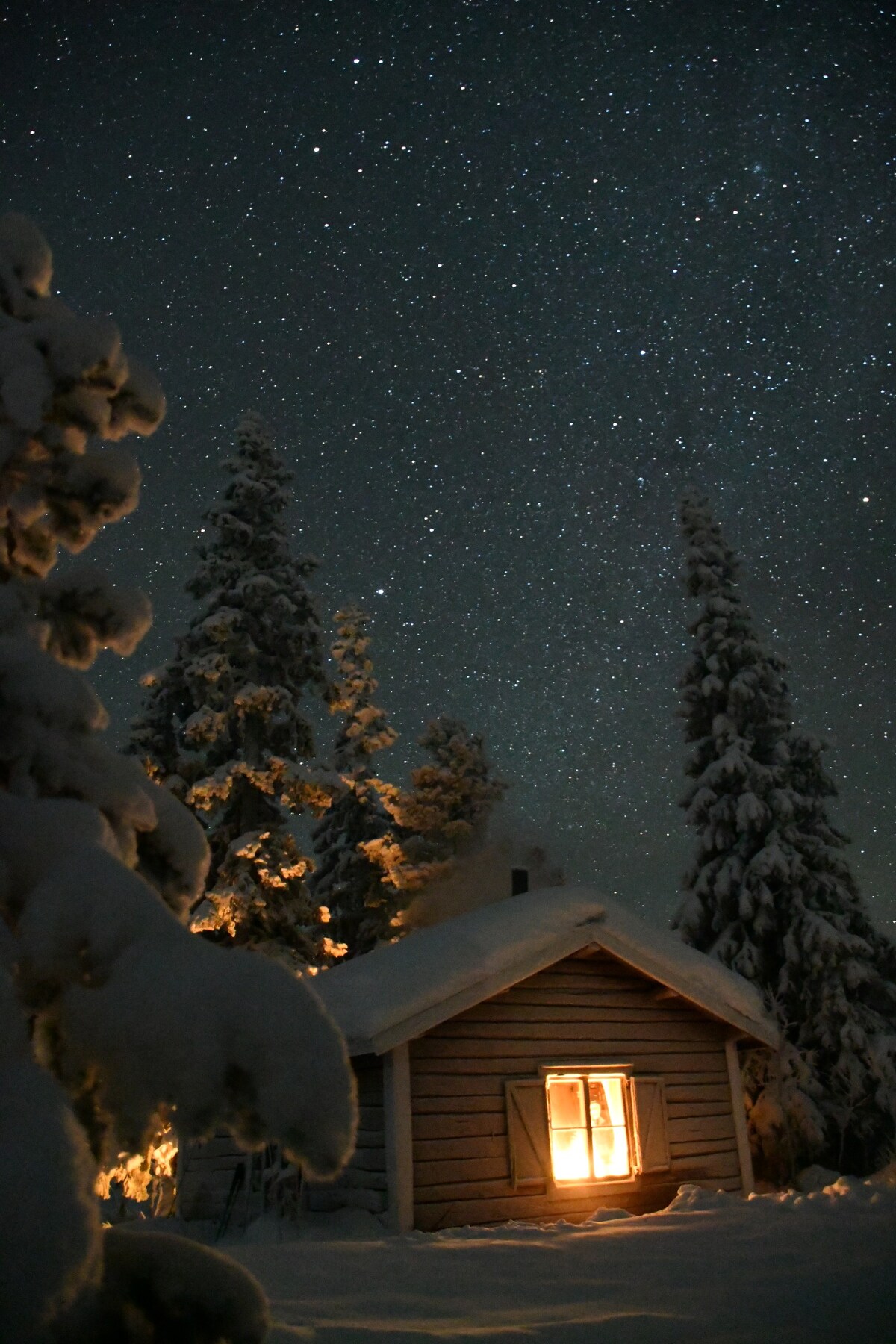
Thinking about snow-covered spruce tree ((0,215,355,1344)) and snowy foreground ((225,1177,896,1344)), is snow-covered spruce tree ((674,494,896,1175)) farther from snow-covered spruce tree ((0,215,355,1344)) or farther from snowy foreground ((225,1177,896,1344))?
snow-covered spruce tree ((0,215,355,1344))

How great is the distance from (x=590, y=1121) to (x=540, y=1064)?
1.31 meters

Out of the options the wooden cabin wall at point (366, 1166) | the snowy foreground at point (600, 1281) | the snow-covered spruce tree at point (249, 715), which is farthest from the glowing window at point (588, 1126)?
the snow-covered spruce tree at point (249, 715)

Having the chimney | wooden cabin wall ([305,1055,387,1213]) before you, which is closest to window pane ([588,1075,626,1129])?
the chimney

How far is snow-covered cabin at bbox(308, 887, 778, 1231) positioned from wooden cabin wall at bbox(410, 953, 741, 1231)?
0.07 ft

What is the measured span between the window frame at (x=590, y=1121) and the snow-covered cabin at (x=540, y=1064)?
0.08ft

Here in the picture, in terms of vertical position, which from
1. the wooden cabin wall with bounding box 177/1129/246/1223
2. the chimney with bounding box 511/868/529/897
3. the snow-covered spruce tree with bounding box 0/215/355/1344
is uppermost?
the chimney with bounding box 511/868/529/897

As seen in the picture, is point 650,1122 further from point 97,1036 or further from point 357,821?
point 357,821

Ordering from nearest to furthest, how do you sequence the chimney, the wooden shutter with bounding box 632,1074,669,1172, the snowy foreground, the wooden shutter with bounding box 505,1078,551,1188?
the snowy foreground → the wooden shutter with bounding box 505,1078,551,1188 → the wooden shutter with bounding box 632,1074,669,1172 → the chimney

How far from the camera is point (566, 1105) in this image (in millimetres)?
15281

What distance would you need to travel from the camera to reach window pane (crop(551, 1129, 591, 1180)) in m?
14.1

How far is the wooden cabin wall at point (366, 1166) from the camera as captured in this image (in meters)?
11.6

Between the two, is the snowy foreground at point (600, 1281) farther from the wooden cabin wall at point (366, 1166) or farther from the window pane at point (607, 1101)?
the window pane at point (607, 1101)

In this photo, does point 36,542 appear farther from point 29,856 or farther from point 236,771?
point 236,771

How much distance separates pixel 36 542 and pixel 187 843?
154 cm
